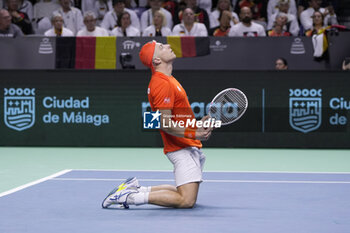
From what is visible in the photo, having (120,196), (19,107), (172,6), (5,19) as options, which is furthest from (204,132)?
(172,6)

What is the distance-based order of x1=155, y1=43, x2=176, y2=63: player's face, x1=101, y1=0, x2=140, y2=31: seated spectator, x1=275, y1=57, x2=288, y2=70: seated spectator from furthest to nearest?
x1=101, y1=0, x2=140, y2=31: seated spectator < x1=275, y1=57, x2=288, y2=70: seated spectator < x1=155, y1=43, x2=176, y2=63: player's face

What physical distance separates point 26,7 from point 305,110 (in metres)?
7.08

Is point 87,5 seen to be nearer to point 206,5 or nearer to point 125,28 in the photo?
point 125,28

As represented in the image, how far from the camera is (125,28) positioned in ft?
42.7

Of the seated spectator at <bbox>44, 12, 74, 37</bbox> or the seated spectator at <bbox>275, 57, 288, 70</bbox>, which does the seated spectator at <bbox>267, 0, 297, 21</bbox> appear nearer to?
the seated spectator at <bbox>275, 57, 288, 70</bbox>

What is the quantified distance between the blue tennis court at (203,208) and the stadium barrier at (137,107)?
12.2ft

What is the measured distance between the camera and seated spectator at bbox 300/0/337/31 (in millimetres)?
13383

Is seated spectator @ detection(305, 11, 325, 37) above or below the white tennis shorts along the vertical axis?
above

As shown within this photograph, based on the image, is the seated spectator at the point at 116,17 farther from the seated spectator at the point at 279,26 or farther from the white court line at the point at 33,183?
the white court line at the point at 33,183

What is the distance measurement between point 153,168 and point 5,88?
4349 millimetres

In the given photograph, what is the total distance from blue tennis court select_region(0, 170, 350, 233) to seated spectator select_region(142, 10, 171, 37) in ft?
18.0

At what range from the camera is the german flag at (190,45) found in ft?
38.4

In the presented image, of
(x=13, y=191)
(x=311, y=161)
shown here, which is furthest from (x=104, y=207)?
(x=311, y=161)

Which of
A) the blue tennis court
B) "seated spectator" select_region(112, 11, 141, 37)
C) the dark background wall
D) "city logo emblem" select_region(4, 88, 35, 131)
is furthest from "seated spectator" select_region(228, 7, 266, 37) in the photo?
the blue tennis court
